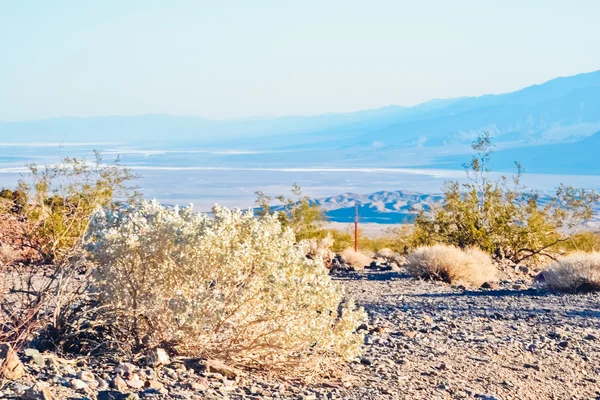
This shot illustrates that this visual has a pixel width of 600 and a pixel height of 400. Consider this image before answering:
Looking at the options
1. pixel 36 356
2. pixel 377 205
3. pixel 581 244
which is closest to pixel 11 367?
pixel 36 356

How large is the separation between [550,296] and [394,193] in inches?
3611

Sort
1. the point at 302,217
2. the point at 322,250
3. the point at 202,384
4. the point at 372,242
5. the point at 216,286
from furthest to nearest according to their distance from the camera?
the point at 372,242 < the point at 302,217 < the point at 322,250 < the point at 216,286 < the point at 202,384

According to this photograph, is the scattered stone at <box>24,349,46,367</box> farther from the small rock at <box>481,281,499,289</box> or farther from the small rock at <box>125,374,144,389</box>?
the small rock at <box>481,281,499,289</box>

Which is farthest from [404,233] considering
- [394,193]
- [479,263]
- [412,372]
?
[394,193]

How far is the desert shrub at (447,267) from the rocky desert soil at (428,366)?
2.17m

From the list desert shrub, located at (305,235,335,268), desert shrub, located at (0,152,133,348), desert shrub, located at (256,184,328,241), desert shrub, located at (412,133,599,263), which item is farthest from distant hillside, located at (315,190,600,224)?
desert shrub, located at (0,152,133,348)

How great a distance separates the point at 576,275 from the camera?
11.4 meters

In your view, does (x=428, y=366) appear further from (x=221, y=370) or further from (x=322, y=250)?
(x=322, y=250)

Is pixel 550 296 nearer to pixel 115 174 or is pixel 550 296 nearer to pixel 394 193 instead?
pixel 115 174

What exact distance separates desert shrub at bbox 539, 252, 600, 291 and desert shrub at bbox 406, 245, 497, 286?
139cm

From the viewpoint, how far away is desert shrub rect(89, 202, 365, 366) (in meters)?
5.36

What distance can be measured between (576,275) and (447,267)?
7.07 ft

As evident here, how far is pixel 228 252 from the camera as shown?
5359mm

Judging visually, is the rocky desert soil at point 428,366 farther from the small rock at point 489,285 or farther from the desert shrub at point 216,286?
the small rock at point 489,285
